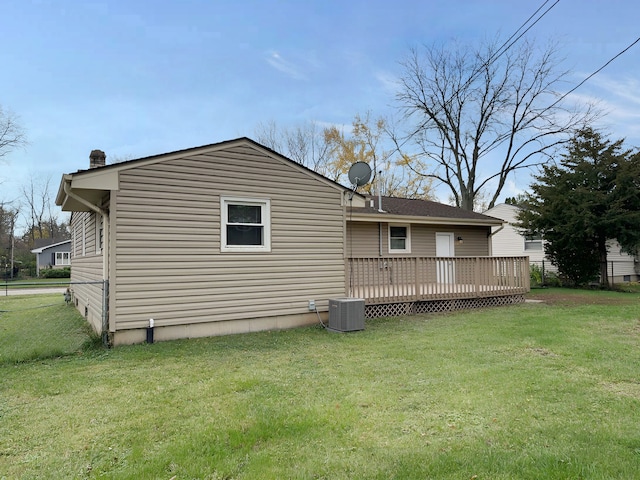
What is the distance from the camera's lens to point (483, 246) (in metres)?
14.6

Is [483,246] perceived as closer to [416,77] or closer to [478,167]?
[478,167]

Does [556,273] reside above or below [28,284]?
below

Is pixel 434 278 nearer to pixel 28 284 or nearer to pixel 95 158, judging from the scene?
pixel 28 284

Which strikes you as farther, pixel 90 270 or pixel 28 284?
pixel 90 270

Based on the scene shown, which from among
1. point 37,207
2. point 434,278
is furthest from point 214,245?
point 37,207

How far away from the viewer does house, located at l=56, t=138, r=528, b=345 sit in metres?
6.23

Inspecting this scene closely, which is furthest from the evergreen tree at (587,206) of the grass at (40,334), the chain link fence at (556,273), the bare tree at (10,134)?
the bare tree at (10,134)

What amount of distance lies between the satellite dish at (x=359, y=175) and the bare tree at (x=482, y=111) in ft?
61.1

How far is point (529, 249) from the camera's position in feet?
67.3

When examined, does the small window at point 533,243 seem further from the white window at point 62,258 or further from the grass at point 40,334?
the white window at point 62,258

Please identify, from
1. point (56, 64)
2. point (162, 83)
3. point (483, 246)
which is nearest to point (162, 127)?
point (162, 83)

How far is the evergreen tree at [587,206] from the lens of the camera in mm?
14172

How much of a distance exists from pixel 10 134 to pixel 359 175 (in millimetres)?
28825

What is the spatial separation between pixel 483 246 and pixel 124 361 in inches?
508
